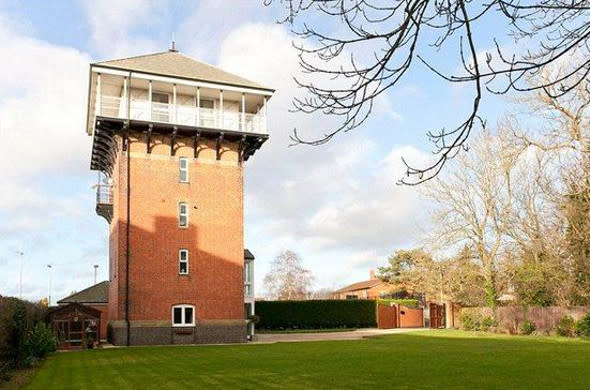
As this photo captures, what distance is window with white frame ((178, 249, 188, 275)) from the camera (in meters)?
27.4

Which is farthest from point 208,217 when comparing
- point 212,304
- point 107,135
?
point 107,135

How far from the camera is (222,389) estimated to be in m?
11.6

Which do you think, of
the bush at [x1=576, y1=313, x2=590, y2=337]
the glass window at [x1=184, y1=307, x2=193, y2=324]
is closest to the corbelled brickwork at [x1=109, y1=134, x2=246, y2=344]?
the glass window at [x1=184, y1=307, x2=193, y2=324]

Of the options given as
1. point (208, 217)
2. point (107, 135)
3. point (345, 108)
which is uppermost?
point (107, 135)

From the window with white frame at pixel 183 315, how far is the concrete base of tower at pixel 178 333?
0.78 ft

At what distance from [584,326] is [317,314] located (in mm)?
19941

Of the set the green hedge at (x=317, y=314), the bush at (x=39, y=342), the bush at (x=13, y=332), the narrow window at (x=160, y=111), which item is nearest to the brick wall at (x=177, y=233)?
the narrow window at (x=160, y=111)

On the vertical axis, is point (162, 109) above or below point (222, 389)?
above

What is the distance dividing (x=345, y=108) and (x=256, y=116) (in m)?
24.9

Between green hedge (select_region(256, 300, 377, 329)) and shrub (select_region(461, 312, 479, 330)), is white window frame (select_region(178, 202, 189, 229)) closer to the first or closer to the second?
green hedge (select_region(256, 300, 377, 329))

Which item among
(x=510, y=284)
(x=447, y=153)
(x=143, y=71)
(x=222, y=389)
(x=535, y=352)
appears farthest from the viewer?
(x=510, y=284)

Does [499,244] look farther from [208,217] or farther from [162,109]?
[162,109]

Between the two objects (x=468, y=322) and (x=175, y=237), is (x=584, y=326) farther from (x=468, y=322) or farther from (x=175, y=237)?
(x=175, y=237)

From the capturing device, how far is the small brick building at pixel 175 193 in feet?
86.9
